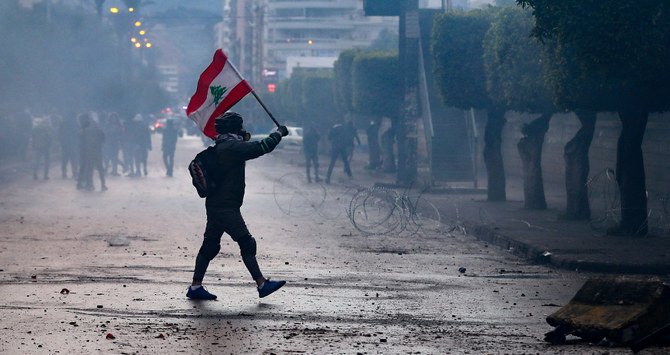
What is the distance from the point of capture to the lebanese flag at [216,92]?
40.2ft

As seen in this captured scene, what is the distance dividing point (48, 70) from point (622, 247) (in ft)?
181

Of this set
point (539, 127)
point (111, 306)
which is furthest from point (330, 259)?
point (539, 127)

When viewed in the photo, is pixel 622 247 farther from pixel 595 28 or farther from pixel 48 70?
pixel 48 70

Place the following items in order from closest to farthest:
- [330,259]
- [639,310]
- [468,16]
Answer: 1. [639,310]
2. [330,259]
3. [468,16]

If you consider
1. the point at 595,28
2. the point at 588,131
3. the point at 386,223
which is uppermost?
the point at 595,28

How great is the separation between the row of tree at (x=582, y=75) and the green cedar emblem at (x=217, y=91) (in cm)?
632

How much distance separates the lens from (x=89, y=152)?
31.4 meters

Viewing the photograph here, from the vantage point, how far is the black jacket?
1138 centimetres

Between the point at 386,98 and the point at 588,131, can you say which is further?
the point at 386,98

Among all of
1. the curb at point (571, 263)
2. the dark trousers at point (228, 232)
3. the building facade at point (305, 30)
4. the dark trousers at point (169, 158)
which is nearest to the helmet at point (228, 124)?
the dark trousers at point (228, 232)

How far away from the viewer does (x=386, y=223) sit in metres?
21.6

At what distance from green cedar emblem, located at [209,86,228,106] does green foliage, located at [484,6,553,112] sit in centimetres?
1173

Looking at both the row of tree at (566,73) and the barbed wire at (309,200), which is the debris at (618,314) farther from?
the barbed wire at (309,200)

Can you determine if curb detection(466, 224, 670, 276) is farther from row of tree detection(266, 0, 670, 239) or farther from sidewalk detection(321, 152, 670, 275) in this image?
row of tree detection(266, 0, 670, 239)
